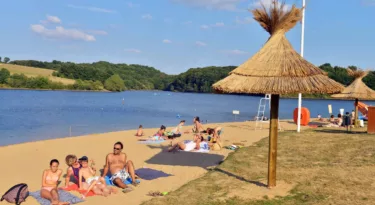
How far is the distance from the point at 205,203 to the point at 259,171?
8.61 ft

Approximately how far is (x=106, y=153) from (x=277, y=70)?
7.13 metres

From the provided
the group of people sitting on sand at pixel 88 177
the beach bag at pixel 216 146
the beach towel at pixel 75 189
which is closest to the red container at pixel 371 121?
the beach bag at pixel 216 146

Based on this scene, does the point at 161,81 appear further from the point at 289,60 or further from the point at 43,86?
the point at 289,60

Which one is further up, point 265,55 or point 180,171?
point 265,55

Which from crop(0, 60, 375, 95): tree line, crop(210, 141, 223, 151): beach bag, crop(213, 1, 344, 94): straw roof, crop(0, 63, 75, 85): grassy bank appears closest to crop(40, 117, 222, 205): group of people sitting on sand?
crop(213, 1, 344, 94): straw roof

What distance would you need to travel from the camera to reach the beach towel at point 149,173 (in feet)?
27.1

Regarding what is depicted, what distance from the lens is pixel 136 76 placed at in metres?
149

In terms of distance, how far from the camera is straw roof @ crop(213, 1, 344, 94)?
6645 mm

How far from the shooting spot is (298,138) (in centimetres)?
1357

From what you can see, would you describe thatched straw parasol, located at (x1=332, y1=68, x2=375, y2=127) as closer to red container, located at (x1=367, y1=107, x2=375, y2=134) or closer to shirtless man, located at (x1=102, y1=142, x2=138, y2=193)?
red container, located at (x1=367, y1=107, x2=375, y2=134)

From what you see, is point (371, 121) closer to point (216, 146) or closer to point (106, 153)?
point (216, 146)

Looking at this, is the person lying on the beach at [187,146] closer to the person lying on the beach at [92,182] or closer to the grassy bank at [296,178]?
the grassy bank at [296,178]

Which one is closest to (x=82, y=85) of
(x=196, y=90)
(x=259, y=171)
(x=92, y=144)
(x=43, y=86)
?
(x=43, y=86)

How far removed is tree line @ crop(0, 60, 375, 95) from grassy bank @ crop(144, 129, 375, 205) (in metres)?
67.6
